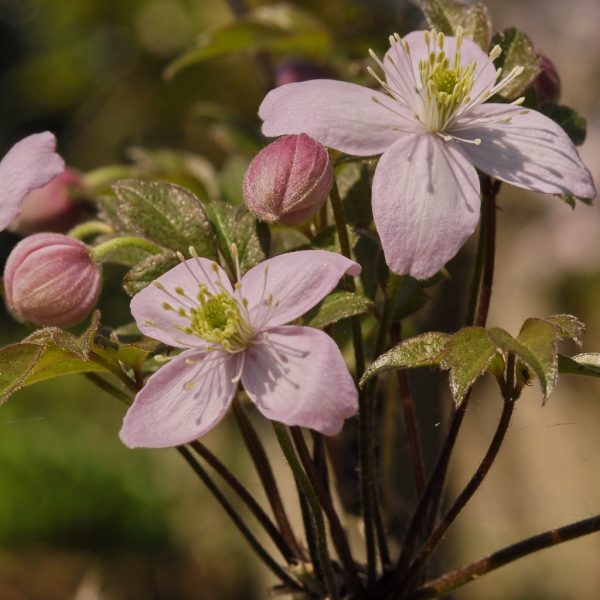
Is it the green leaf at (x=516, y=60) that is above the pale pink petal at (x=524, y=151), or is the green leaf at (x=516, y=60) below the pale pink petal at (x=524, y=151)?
above

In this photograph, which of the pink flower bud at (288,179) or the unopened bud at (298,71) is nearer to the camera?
the pink flower bud at (288,179)

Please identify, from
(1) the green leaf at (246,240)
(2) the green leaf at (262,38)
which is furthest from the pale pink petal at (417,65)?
(2) the green leaf at (262,38)

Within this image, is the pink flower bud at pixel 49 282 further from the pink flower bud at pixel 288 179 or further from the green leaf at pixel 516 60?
the green leaf at pixel 516 60

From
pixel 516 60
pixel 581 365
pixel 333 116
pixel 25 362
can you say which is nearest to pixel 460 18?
pixel 516 60

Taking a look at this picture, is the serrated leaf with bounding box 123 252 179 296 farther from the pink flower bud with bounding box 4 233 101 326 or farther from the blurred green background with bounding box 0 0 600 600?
the blurred green background with bounding box 0 0 600 600

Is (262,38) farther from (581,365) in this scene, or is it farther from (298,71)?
(581,365)

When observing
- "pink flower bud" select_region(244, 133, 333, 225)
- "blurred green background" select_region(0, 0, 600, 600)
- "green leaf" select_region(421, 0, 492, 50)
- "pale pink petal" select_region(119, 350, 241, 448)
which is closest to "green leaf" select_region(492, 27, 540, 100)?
"green leaf" select_region(421, 0, 492, 50)

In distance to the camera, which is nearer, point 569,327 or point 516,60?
point 569,327

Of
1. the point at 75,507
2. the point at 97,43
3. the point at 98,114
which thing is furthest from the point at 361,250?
the point at 97,43
